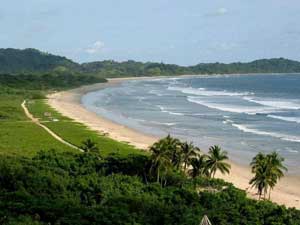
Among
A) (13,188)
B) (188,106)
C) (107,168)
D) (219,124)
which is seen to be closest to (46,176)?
(13,188)

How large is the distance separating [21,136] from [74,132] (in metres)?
9.89

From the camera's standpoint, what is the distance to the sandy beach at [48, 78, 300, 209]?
198ft

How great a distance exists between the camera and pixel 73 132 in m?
98.8

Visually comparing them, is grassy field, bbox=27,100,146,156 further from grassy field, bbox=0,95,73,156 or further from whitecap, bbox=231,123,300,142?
whitecap, bbox=231,123,300,142

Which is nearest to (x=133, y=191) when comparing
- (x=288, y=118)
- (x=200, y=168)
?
(x=200, y=168)

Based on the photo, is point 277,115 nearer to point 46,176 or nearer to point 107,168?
point 107,168

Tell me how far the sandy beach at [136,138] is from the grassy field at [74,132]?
2.17m

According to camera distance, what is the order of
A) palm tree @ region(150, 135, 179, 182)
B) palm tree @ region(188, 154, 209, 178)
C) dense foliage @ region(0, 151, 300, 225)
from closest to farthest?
dense foliage @ region(0, 151, 300, 225)
palm tree @ region(150, 135, 179, 182)
palm tree @ region(188, 154, 209, 178)

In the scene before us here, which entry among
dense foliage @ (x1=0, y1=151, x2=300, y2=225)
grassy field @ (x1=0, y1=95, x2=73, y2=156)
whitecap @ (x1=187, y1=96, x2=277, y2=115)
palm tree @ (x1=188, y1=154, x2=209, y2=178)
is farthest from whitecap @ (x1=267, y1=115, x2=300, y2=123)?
dense foliage @ (x1=0, y1=151, x2=300, y2=225)

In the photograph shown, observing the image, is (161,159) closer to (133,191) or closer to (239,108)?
(133,191)

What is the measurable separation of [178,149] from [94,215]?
841 inches

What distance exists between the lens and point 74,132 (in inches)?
3888

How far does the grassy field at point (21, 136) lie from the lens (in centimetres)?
7903

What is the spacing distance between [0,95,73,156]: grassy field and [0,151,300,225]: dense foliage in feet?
63.3
